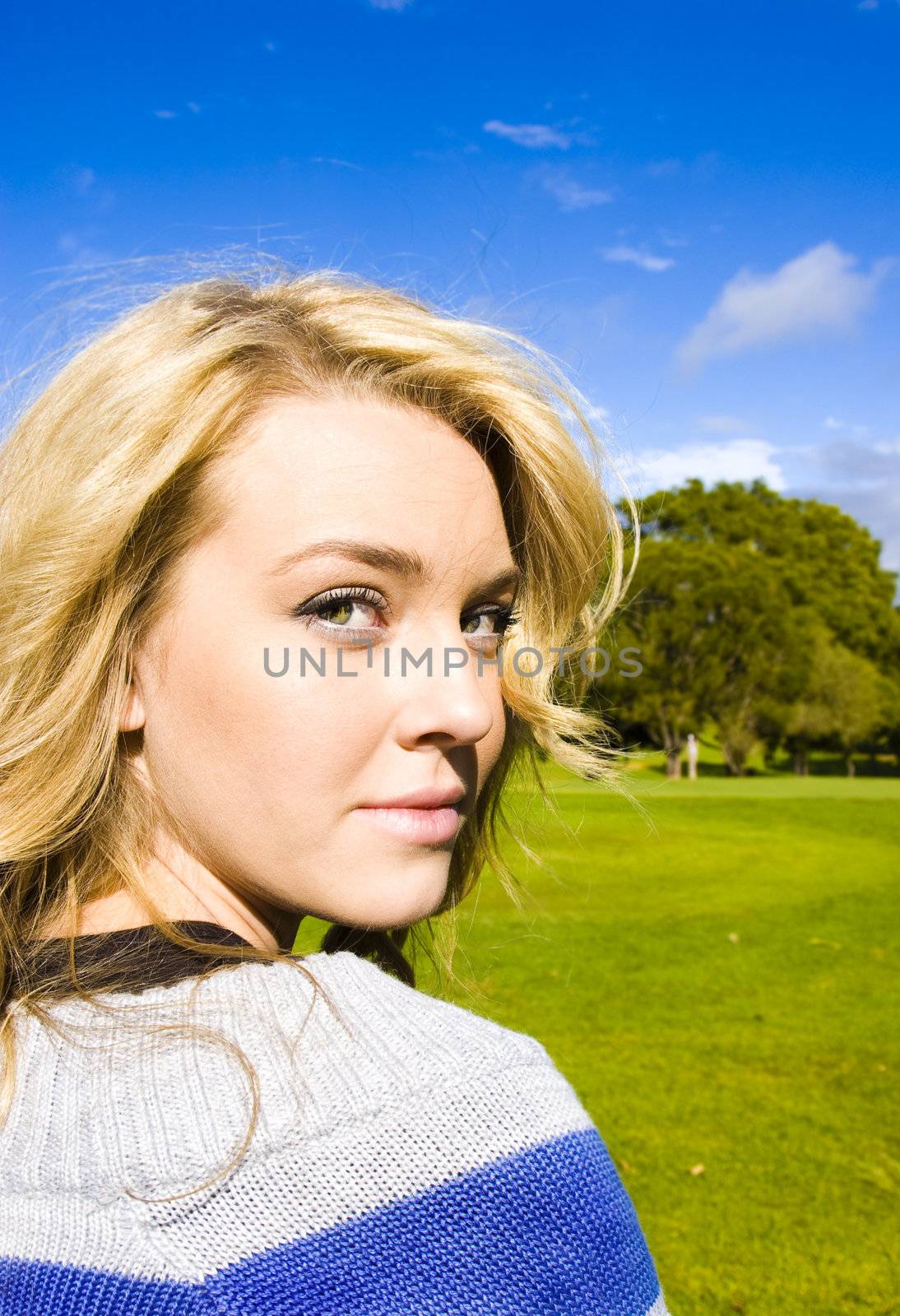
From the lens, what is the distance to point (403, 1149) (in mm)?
1115

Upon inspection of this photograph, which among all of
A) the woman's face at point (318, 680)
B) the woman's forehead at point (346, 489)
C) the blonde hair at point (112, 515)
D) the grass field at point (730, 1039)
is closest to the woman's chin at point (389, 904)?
the woman's face at point (318, 680)

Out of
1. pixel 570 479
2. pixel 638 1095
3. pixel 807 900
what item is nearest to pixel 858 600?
pixel 807 900

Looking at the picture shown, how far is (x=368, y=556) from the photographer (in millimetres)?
1504

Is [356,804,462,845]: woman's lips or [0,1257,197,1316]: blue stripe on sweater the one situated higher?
[356,804,462,845]: woman's lips

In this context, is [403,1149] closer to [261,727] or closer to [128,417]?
[261,727]

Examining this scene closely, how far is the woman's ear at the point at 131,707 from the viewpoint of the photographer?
163cm

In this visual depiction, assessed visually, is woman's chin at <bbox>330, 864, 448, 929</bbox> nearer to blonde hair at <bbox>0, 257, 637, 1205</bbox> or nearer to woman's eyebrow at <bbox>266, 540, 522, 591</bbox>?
blonde hair at <bbox>0, 257, 637, 1205</bbox>

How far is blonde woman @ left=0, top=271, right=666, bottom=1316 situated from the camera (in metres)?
1.10

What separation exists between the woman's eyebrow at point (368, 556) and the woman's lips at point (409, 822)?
0.35 metres

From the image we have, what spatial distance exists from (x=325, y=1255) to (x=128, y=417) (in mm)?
1205

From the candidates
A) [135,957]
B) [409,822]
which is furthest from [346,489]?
[135,957]

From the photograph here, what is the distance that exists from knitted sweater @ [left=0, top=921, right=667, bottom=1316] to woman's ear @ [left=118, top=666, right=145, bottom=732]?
49 centimetres

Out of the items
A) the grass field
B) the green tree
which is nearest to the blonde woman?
the grass field

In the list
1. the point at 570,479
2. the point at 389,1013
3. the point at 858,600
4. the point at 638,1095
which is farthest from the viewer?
the point at 858,600
